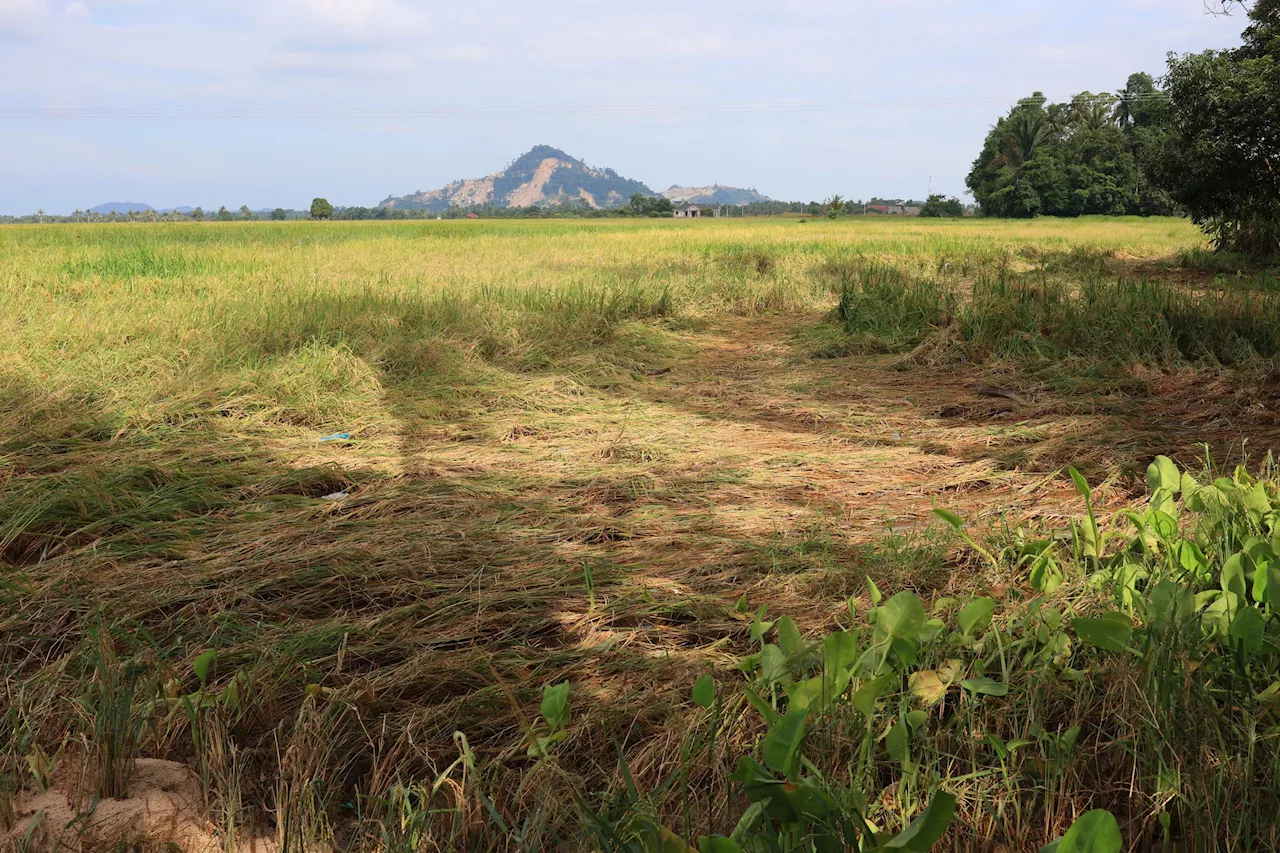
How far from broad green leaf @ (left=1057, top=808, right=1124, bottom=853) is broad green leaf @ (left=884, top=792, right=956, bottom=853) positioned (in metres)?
0.14

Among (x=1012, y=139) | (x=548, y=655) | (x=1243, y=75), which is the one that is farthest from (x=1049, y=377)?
(x=1012, y=139)

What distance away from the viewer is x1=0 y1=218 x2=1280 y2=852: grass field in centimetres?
137

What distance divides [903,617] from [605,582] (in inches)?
40.4

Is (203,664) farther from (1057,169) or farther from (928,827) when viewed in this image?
(1057,169)

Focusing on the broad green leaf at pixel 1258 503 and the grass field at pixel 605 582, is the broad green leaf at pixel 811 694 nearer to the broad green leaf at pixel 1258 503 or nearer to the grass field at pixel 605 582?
the grass field at pixel 605 582

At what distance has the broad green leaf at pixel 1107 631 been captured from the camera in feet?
4.98

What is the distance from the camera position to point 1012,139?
65.5 meters

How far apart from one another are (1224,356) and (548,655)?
5188mm

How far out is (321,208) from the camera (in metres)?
80.9

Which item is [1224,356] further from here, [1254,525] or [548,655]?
[548,655]

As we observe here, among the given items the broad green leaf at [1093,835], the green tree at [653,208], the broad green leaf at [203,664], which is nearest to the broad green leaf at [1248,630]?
the broad green leaf at [1093,835]

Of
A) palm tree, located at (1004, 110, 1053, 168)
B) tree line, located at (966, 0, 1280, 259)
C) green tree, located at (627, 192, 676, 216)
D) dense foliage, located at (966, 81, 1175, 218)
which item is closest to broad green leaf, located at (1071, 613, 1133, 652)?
tree line, located at (966, 0, 1280, 259)

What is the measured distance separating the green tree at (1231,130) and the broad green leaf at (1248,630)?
13.9 metres

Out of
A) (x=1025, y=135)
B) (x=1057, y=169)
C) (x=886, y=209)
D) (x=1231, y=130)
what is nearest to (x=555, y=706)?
(x=1231, y=130)
